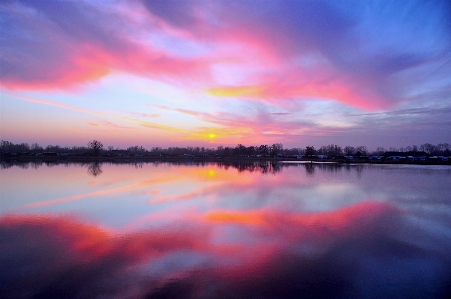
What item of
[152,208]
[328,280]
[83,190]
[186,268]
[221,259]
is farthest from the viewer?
[83,190]

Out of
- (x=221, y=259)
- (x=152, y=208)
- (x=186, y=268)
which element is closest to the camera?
(x=186, y=268)

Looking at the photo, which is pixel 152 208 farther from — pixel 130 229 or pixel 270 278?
pixel 270 278

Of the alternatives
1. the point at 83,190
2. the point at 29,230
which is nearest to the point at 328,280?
the point at 29,230

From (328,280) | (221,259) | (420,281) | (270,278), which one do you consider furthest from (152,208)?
(420,281)

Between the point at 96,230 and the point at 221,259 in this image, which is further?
the point at 96,230

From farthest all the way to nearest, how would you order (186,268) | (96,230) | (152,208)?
(152,208) → (96,230) → (186,268)

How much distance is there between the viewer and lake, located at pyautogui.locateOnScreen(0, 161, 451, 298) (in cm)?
625

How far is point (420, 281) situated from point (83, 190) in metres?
21.1

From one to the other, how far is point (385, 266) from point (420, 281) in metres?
0.94

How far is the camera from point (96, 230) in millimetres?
10570

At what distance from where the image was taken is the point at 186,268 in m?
7.24

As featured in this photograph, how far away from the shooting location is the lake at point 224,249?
20.5 ft

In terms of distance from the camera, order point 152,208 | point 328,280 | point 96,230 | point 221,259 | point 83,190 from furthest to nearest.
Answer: point 83,190 → point 152,208 → point 96,230 → point 221,259 → point 328,280

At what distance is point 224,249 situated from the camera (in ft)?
28.5
